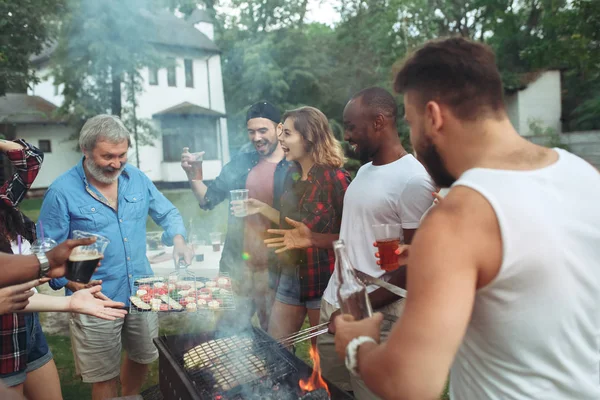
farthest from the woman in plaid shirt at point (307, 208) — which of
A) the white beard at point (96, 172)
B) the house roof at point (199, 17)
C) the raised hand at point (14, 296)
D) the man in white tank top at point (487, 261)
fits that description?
the house roof at point (199, 17)

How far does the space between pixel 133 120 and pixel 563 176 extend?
61.3ft

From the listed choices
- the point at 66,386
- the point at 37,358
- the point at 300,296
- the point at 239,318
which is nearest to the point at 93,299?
the point at 37,358

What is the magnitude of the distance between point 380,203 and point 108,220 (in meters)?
2.16

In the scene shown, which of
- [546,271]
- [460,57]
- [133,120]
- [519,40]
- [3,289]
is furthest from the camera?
[519,40]

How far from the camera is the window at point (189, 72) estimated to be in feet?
75.4

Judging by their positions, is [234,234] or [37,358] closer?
[37,358]

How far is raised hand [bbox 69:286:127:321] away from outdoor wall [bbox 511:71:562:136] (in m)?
19.4

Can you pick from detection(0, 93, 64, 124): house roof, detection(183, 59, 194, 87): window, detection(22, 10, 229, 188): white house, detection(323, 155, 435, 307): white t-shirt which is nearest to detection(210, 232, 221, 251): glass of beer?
detection(323, 155, 435, 307): white t-shirt

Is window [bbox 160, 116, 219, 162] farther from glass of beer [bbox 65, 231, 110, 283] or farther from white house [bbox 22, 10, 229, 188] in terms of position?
glass of beer [bbox 65, 231, 110, 283]

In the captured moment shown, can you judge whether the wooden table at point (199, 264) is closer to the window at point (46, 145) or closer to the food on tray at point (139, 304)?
the food on tray at point (139, 304)

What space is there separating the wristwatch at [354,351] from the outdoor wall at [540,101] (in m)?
19.8

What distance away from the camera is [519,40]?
21.7m

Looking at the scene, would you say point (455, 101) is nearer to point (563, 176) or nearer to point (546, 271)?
point (563, 176)

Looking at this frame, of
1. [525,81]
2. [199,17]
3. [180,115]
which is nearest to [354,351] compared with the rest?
[525,81]
